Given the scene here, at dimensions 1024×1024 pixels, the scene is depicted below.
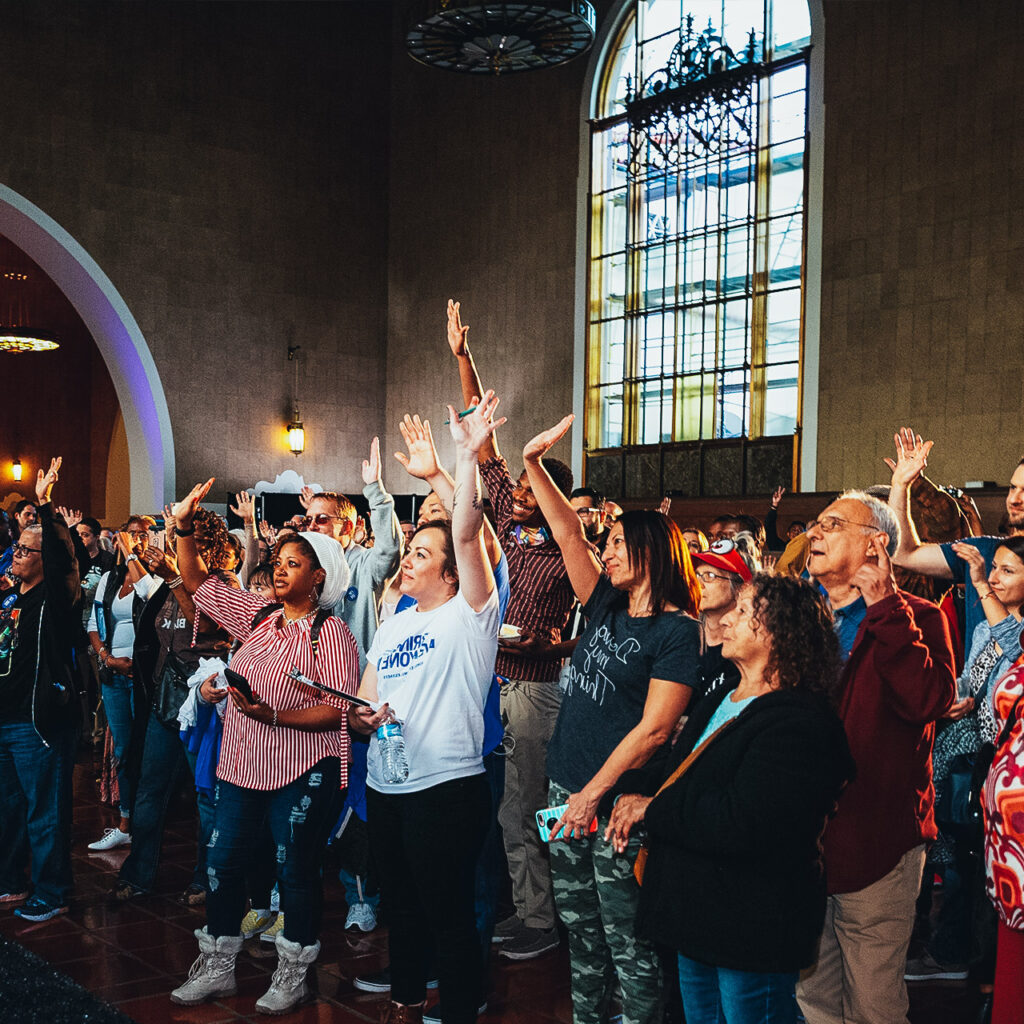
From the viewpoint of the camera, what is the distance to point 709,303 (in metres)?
12.5

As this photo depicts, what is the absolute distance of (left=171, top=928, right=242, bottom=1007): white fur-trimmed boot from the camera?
3975 millimetres

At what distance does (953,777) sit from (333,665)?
202cm

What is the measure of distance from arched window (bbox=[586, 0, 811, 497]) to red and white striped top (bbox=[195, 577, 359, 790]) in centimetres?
842

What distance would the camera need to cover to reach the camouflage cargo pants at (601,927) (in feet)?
10.2

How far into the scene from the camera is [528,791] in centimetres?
464

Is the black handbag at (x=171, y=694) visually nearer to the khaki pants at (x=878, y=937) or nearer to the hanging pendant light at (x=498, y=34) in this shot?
the khaki pants at (x=878, y=937)

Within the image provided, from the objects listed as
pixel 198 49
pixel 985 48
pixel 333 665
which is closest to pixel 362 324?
pixel 198 49

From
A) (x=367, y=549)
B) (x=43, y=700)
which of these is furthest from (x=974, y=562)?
(x=43, y=700)

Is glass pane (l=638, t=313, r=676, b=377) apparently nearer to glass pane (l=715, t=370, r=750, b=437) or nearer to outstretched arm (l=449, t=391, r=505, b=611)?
glass pane (l=715, t=370, r=750, b=437)

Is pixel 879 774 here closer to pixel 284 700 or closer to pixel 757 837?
pixel 757 837

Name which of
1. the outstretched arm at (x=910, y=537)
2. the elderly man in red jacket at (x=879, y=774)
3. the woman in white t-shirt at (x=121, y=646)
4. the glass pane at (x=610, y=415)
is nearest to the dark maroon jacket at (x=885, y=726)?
the elderly man in red jacket at (x=879, y=774)

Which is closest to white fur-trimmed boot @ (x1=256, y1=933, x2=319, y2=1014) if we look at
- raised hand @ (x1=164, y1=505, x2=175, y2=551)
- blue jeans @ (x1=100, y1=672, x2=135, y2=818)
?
raised hand @ (x1=164, y1=505, x2=175, y2=551)

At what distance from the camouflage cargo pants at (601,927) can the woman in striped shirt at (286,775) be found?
94 centimetres

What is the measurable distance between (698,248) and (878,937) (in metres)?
10.3
